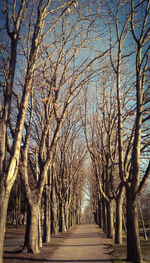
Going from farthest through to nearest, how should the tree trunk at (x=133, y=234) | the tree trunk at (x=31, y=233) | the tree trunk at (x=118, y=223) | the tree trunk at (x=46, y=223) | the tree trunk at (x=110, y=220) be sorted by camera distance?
the tree trunk at (x=110, y=220) < the tree trunk at (x=46, y=223) < the tree trunk at (x=118, y=223) < the tree trunk at (x=31, y=233) < the tree trunk at (x=133, y=234)

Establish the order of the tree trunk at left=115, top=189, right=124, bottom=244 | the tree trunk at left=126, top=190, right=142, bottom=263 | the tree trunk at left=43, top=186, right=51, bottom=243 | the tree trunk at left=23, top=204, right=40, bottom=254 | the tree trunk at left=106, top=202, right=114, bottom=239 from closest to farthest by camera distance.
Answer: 1. the tree trunk at left=126, top=190, right=142, bottom=263
2. the tree trunk at left=23, top=204, right=40, bottom=254
3. the tree trunk at left=115, top=189, right=124, bottom=244
4. the tree trunk at left=43, top=186, right=51, bottom=243
5. the tree trunk at left=106, top=202, right=114, bottom=239

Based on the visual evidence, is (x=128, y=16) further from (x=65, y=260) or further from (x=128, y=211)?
(x=65, y=260)

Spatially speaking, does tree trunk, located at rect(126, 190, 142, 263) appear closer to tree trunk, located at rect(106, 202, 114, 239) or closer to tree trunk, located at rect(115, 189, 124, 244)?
tree trunk, located at rect(115, 189, 124, 244)

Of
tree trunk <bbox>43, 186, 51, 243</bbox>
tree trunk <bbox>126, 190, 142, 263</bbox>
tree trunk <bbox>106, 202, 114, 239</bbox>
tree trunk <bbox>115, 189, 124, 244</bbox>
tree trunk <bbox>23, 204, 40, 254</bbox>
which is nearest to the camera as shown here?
tree trunk <bbox>126, 190, 142, 263</bbox>

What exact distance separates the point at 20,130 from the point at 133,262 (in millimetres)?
5636

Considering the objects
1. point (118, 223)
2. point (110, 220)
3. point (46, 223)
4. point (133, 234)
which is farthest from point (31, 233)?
point (110, 220)

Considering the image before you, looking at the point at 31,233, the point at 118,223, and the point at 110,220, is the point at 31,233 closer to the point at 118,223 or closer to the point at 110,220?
the point at 118,223

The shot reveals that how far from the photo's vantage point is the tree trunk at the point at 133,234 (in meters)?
7.29

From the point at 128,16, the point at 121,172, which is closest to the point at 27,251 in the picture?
the point at 121,172

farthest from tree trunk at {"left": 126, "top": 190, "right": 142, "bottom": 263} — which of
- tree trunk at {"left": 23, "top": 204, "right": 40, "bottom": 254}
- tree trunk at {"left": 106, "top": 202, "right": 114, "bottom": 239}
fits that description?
tree trunk at {"left": 106, "top": 202, "right": 114, "bottom": 239}

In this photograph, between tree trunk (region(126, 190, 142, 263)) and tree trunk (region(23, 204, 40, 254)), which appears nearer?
tree trunk (region(126, 190, 142, 263))

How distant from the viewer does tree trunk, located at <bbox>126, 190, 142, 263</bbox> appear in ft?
23.9

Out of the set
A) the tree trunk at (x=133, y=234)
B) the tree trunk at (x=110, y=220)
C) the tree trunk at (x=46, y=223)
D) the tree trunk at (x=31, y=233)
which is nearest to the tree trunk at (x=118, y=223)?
the tree trunk at (x=110, y=220)

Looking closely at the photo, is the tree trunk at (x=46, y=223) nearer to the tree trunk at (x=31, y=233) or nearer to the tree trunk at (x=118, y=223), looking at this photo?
the tree trunk at (x=118, y=223)
